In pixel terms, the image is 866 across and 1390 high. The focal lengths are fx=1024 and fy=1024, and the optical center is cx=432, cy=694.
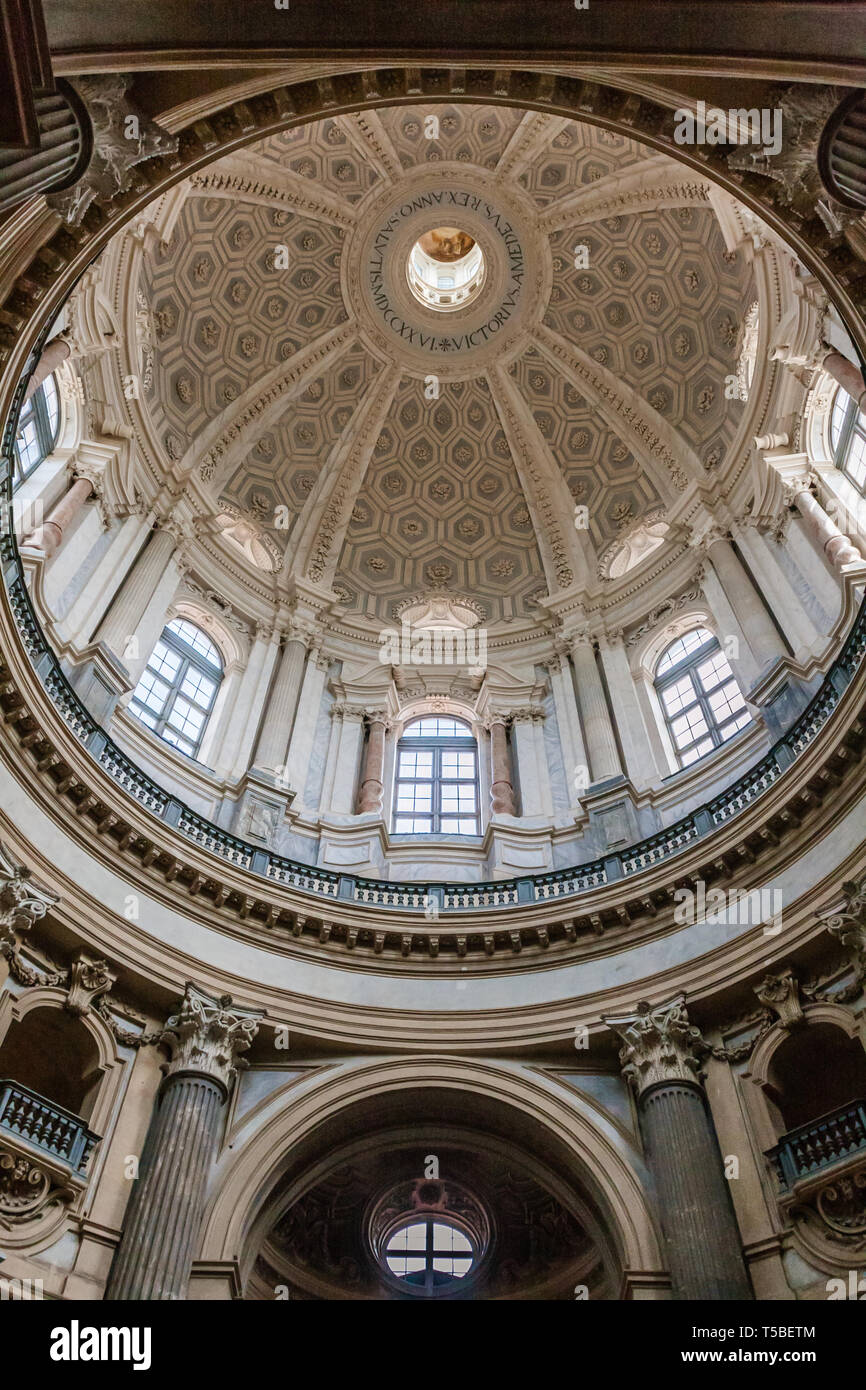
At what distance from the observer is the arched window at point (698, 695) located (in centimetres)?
2036

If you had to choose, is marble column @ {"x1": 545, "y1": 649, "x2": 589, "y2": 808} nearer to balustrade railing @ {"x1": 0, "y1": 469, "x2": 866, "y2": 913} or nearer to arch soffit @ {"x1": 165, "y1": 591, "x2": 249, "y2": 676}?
balustrade railing @ {"x1": 0, "y1": 469, "x2": 866, "y2": 913}

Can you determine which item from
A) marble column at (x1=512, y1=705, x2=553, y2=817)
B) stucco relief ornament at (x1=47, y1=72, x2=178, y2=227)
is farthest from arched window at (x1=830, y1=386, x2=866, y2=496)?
stucco relief ornament at (x1=47, y1=72, x2=178, y2=227)

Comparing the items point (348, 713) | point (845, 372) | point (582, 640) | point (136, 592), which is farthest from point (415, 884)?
point (845, 372)

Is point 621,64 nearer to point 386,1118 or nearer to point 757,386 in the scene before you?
point 386,1118

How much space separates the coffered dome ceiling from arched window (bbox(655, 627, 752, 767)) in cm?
313

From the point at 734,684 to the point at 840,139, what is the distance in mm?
13149

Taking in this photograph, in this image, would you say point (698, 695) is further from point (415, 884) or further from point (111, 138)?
point (111, 138)

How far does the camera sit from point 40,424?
19.1 metres

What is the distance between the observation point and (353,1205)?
1686cm

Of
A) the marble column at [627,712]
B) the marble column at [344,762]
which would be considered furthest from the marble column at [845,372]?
the marble column at [344,762]

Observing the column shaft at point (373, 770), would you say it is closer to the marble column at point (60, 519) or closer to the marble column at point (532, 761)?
the marble column at point (532, 761)

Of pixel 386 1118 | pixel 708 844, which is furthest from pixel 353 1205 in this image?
pixel 708 844

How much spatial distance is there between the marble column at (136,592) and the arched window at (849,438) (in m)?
13.9

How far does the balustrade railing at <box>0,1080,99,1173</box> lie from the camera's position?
12164 mm
